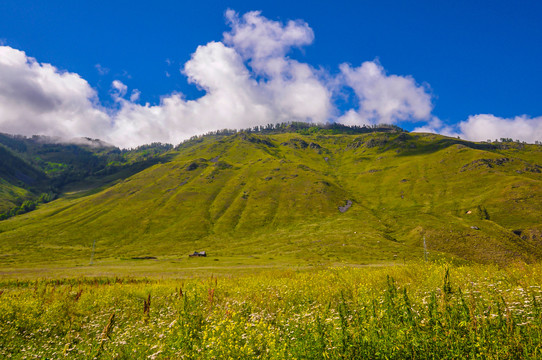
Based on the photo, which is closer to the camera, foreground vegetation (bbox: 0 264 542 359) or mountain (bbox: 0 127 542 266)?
foreground vegetation (bbox: 0 264 542 359)

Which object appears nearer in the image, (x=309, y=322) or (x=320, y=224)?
(x=309, y=322)

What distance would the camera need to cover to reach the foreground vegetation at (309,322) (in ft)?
18.1

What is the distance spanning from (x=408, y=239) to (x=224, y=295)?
356 ft

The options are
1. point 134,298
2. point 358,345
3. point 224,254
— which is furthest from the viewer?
point 224,254

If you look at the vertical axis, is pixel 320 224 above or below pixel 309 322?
below

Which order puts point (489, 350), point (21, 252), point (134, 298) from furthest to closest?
point (21, 252) < point (134, 298) < point (489, 350)

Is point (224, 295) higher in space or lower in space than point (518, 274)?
lower

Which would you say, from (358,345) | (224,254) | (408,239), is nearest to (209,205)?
(224,254)

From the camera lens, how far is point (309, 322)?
7277mm

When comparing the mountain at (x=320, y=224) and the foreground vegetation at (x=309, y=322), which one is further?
the mountain at (x=320, y=224)

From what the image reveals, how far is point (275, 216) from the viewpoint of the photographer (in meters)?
158

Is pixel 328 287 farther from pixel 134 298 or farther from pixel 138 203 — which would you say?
pixel 138 203

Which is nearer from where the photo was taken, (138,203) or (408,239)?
(408,239)

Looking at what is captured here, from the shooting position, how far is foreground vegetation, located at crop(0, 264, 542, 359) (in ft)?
18.1
